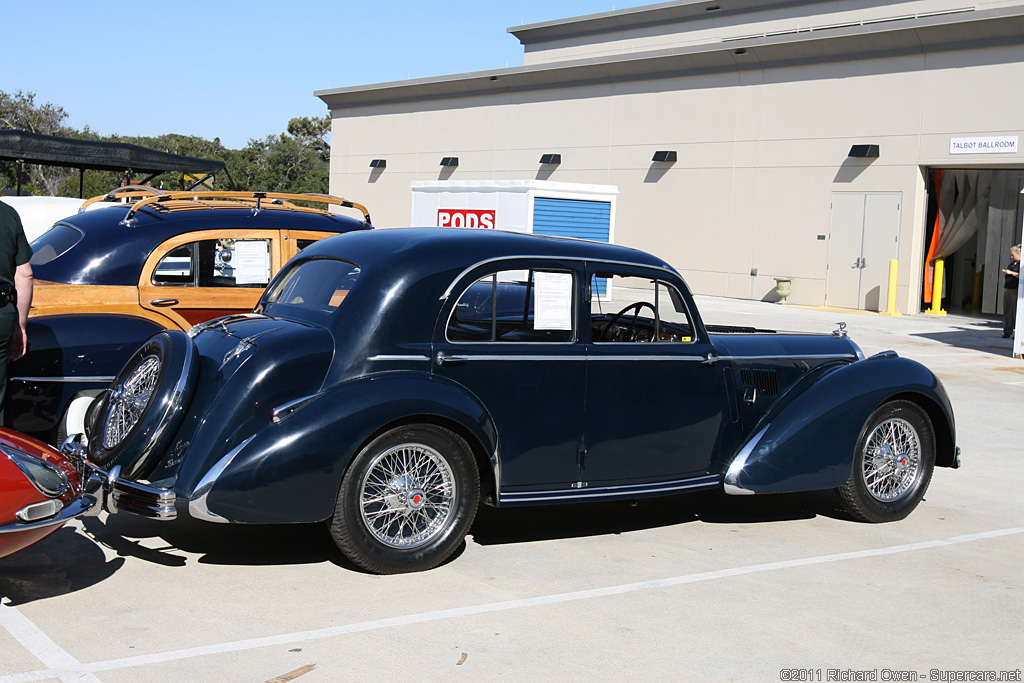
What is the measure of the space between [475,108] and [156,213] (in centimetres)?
2840

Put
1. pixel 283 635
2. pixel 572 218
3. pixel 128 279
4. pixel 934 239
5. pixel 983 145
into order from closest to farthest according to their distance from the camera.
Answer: pixel 283 635, pixel 128 279, pixel 572 218, pixel 983 145, pixel 934 239

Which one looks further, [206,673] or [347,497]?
[347,497]

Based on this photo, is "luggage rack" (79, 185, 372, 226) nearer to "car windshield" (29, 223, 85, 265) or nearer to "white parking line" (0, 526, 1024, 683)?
"car windshield" (29, 223, 85, 265)

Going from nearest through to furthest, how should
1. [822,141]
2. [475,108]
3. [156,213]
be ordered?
[156,213] → [822,141] → [475,108]

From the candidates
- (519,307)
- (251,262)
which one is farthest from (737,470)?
(251,262)

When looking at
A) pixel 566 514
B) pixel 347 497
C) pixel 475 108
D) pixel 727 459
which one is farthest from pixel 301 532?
pixel 475 108

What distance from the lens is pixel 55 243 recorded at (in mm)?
7480

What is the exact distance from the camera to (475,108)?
Answer: 3528 centimetres

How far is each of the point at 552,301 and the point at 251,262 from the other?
11.1 feet

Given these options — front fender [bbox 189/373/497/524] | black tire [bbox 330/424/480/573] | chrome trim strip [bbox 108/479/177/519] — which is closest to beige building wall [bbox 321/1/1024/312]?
black tire [bbox 330/424/480/573]

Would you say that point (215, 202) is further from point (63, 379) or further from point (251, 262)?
point (63, 379)

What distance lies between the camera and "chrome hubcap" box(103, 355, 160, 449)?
522 centimetres

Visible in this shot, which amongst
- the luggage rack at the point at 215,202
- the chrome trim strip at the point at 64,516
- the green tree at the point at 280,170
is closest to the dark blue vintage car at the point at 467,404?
the chrome trim strip at the point at 64,516

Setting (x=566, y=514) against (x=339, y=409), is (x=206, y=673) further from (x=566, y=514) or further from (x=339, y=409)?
(x=566, y=514)
